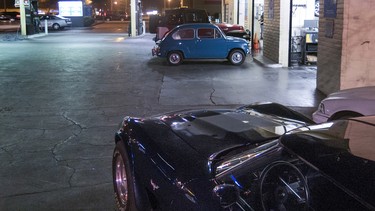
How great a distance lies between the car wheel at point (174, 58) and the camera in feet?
55.3

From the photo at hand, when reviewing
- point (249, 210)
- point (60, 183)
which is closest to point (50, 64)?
point (60, 183)

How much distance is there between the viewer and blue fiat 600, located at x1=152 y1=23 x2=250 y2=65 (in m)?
16.8

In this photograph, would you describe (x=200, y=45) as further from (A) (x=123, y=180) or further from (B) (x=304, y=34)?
(A) (x=123, y=180)

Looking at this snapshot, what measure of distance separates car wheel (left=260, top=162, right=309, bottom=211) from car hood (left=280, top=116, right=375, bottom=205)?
0.33ft

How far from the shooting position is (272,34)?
17266 mm

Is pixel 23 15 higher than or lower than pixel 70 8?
lower

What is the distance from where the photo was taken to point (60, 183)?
535cm

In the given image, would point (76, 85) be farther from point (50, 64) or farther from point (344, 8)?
point (344, 8)

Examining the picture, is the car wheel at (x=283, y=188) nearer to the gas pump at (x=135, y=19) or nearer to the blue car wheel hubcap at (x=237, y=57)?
the blue car wheel hubcap at (x=237, y=57)

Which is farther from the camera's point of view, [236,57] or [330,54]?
[236,57]

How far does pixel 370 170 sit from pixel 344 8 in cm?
845

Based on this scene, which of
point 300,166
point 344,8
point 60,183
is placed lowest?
point 60,183

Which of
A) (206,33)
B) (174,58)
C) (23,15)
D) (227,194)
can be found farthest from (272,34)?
(23,15)

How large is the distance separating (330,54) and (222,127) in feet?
24.7
